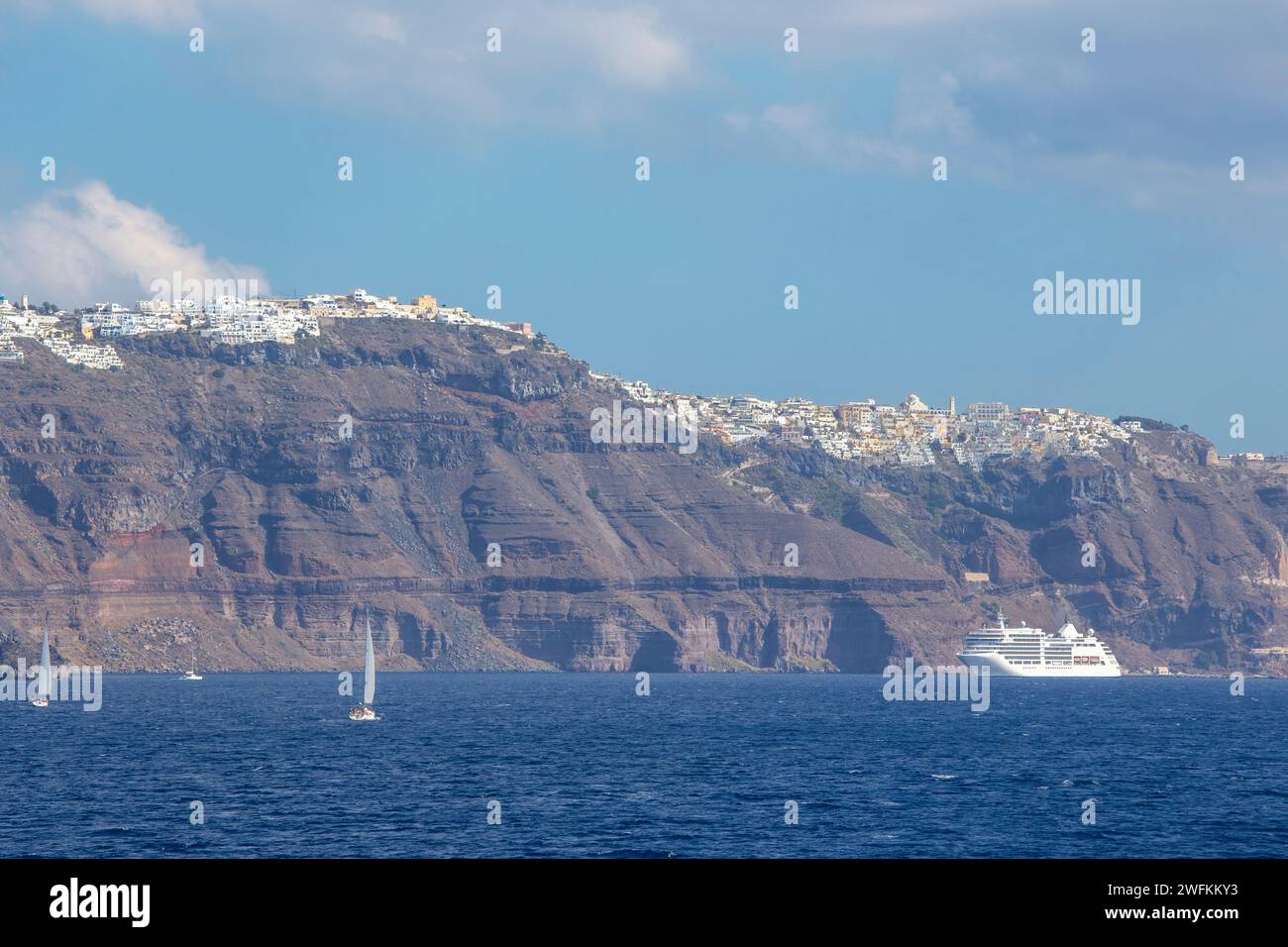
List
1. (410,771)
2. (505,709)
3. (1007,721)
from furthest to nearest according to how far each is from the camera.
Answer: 1. (505,709)
2. (1007,721)
3. (410,771)

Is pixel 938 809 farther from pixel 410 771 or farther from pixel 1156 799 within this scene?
pixel 410 771

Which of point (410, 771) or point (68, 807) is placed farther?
point (410, 771)

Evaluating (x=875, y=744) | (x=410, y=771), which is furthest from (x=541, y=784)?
(x=875, y=744)

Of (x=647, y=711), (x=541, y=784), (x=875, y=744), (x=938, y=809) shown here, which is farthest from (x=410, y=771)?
(x=647, y=711)

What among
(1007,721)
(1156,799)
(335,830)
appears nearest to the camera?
(335,830)
